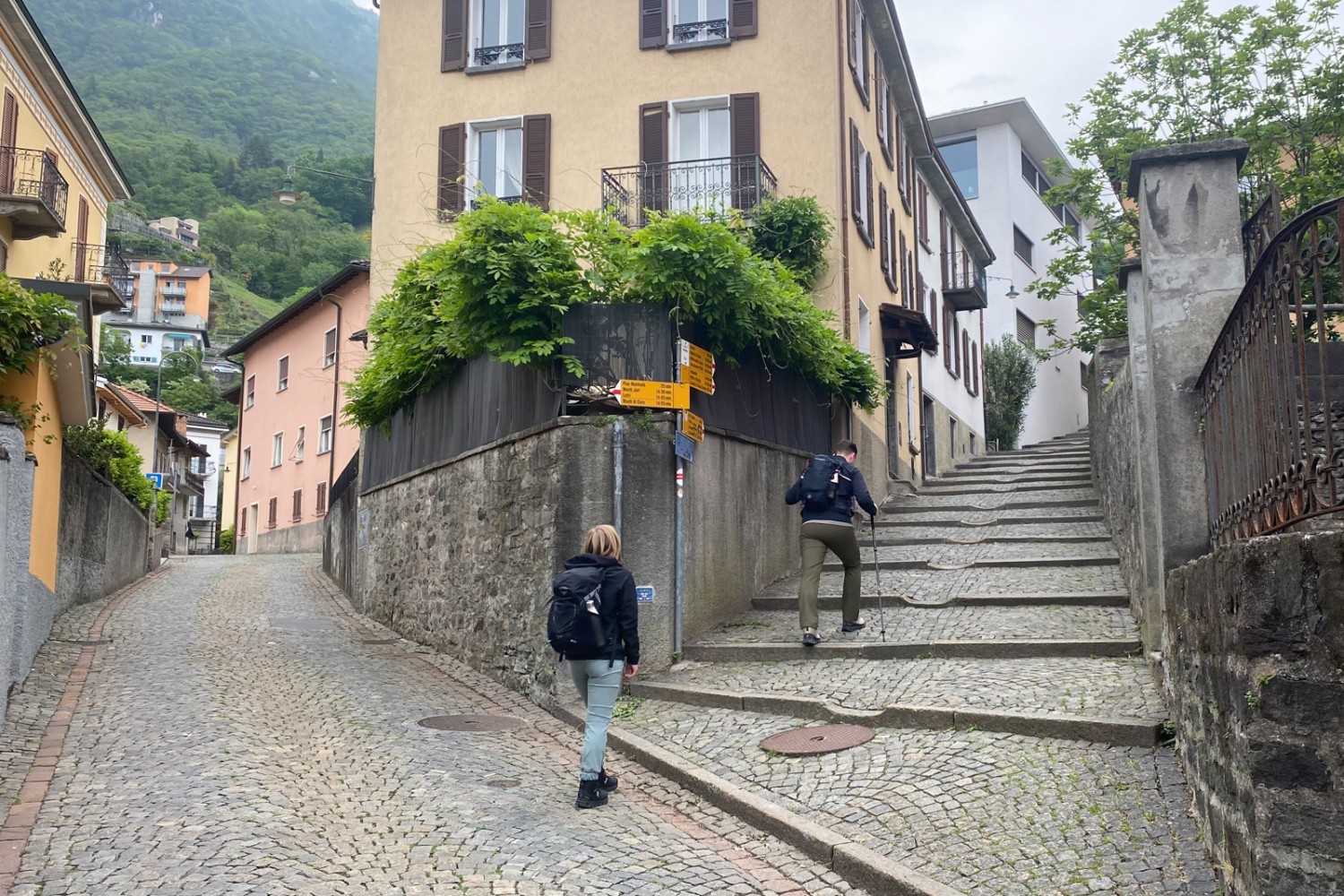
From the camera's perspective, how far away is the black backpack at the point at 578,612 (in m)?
7.39

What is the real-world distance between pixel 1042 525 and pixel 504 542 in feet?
27.2

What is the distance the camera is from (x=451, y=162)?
20250 millimetres

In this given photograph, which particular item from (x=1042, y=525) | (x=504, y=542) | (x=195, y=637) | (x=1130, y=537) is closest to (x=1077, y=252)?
(x=1042, y=525)

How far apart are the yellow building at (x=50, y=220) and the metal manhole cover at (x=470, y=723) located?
14.3 ft

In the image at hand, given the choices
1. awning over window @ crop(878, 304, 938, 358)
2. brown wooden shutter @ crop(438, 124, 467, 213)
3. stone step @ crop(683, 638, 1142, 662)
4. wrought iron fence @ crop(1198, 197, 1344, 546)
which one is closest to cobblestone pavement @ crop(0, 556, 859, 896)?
stone step @ crop(683, 638, 1142, 662)

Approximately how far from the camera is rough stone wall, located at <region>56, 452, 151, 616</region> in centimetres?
1450

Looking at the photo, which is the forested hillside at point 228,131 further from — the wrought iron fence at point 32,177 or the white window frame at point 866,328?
the white window frame at point 866,328

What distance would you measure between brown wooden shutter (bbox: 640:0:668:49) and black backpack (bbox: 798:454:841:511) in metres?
10.6

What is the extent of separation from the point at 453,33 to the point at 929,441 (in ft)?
41.6

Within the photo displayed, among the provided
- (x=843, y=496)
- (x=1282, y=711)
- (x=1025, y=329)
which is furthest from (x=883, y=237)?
(x=1025, y=329)

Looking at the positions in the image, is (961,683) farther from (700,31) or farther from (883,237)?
(883,237)

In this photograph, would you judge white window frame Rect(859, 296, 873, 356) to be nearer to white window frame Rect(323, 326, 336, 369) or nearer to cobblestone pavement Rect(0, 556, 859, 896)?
cobblestone pavement Rect(0, 556, 859, 896)

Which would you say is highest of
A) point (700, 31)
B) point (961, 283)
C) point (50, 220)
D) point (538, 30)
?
point (538, 30)

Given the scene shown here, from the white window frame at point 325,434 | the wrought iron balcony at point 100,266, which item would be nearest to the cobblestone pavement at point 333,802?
the wrought iron balcony at point 100,266
